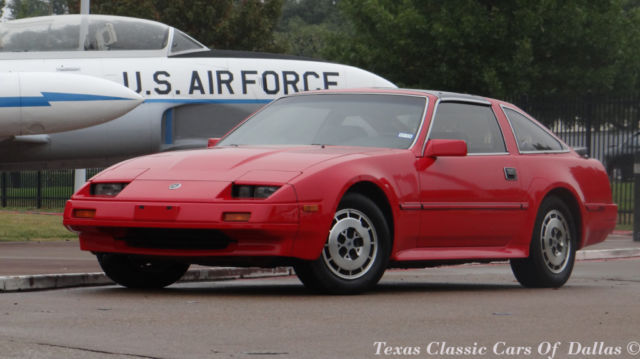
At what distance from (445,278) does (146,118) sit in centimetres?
650

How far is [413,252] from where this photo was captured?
898cm

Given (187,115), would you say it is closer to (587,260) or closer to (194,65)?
(194,65)

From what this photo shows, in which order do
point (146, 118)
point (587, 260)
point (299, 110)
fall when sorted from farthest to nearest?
point (146, 118) → point (587, 260) → point (299, 110)

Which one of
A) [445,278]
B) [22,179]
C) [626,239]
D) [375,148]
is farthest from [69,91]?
[22,179]

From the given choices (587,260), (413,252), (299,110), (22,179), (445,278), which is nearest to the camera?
(413,252)

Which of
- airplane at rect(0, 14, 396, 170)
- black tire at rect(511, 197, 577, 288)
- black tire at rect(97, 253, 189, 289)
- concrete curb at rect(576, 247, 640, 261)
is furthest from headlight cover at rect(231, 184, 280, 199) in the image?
airplane at rect(0, 14, 396, 170)

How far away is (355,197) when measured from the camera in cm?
849

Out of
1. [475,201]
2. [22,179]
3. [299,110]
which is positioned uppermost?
[299,110]

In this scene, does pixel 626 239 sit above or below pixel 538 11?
below

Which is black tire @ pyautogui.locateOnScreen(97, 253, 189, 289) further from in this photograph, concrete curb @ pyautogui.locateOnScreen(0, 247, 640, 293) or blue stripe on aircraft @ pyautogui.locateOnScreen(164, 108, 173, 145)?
blue stripe on aircraft @ pyautogui.locateOnScreen(164, 108, 173, 145)

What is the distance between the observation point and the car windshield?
9.34 m

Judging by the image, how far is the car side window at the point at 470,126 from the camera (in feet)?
31.9

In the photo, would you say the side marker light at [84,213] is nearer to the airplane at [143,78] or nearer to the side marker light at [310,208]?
the side marker light at [310,208]
